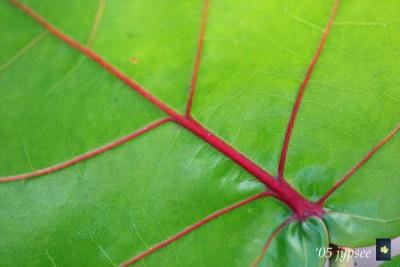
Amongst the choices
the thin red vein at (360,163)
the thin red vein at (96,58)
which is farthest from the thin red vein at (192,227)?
the thin red vein at (96,58)

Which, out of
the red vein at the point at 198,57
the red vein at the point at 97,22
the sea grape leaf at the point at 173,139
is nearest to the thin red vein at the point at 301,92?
the sea grape leaf at the point at 173,139

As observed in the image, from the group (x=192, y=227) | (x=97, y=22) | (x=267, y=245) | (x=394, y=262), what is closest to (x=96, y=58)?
(x=97, y=22)

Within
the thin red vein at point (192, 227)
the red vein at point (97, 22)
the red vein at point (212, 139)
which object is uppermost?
the red vein at point (97, 22)

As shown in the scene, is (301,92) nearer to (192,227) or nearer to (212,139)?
(212,139)

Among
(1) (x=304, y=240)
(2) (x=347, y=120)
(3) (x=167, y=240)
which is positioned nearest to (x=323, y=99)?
(2) (x=347, y=120)

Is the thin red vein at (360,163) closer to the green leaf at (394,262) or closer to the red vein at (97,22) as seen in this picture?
the green leaf at (394,262)

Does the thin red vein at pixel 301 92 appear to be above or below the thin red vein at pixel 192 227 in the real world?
above

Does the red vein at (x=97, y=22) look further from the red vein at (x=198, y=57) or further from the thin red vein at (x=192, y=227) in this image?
the thin red vein at (x=192, y=227)
